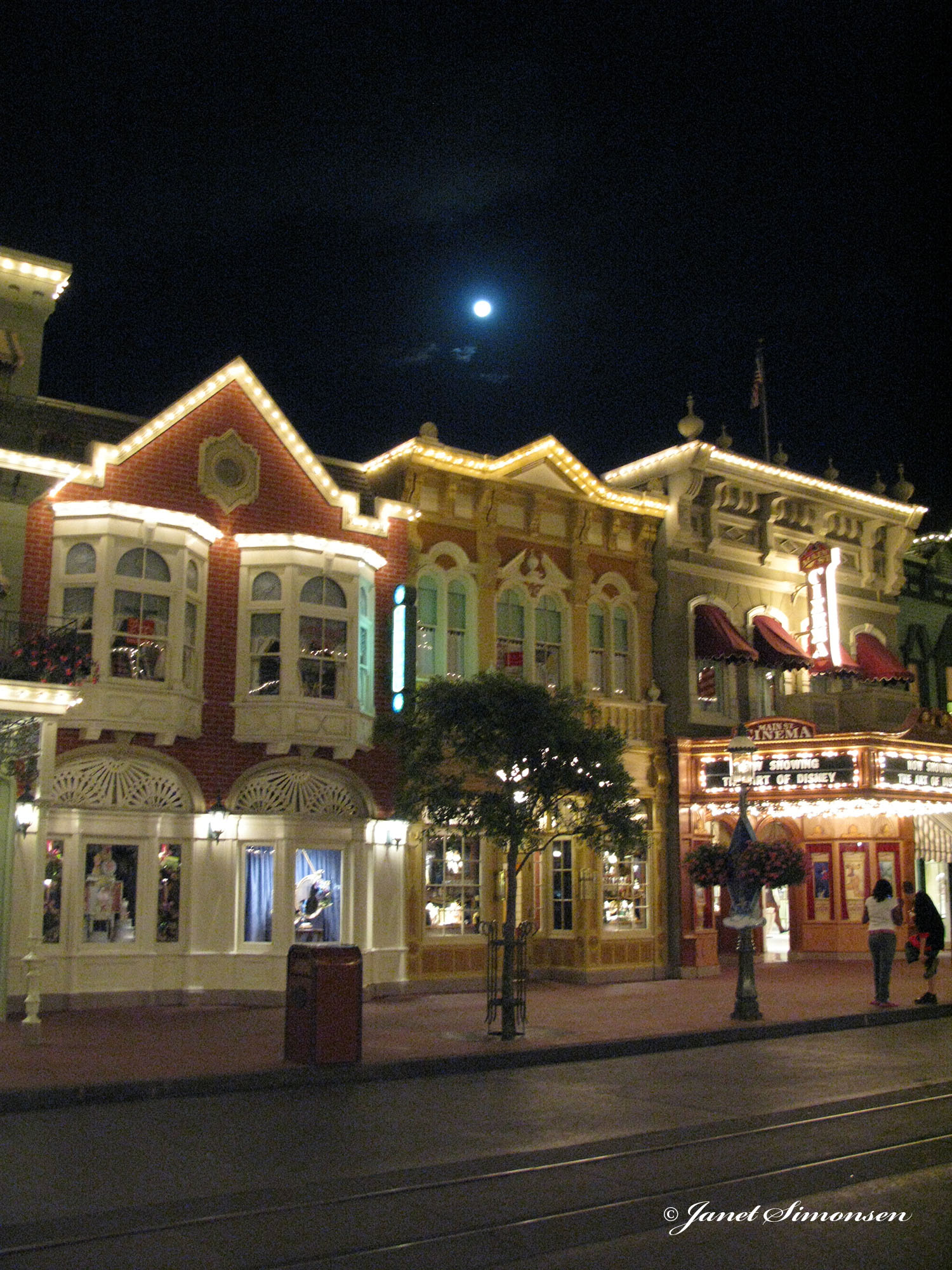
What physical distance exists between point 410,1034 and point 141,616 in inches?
309

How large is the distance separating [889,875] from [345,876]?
14.2 metres

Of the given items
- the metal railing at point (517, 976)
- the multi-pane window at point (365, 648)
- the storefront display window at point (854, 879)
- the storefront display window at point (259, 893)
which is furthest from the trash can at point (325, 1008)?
the storefront display window at point (854, 879)

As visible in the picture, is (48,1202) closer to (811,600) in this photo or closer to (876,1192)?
(876,1192)

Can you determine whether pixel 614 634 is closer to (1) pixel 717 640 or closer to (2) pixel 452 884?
(1) pixel 717 640

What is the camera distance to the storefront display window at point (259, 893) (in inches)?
836

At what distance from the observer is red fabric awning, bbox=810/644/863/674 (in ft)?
95.0

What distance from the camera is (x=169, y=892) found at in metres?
20.7

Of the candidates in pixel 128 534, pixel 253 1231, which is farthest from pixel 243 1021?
pixel 253 1231

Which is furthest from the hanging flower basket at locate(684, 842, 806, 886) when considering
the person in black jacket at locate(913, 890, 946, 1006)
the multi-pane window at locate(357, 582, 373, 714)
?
the multi-pane window at locate(357, 582, 373, 714)

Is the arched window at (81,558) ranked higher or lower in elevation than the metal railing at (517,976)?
higher

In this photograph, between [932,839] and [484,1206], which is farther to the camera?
[932,839]

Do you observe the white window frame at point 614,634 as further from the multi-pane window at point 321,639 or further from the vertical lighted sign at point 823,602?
the multi-pane window at point 321,639

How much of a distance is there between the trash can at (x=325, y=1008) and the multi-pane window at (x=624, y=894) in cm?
1194

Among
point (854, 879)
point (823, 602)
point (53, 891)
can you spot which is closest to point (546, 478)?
point (823, 602)
